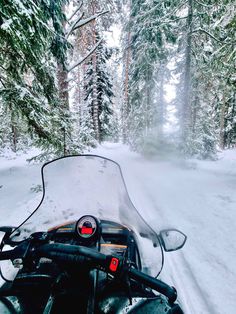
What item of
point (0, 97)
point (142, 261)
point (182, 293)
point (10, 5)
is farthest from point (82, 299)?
point (0, 97)

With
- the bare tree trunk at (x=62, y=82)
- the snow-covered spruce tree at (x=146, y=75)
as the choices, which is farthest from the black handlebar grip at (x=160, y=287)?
the snow-covered spruce tree at (x=146, y=75)

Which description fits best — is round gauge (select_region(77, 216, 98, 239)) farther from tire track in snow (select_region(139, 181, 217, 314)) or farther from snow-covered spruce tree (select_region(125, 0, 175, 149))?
snow-covered spruce tree (select_region(125, 0, 175, 149))

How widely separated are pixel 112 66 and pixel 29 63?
19349 mm

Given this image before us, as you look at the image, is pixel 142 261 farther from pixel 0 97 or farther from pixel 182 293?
pixel 0 97

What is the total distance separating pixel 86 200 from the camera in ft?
7.14

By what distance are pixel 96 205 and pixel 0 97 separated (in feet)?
13.5

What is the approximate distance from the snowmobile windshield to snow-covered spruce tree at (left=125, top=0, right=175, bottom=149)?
13783 mm

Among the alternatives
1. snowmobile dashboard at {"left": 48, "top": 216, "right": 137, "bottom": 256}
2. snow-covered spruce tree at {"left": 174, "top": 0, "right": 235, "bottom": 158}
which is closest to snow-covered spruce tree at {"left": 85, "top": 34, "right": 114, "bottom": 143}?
snow-covered spruce tree at {"left": 174, "top": 0, "right": 235, "bottom": 158}

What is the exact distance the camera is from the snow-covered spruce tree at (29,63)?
3387 millimetres

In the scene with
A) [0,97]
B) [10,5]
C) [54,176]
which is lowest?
[54,176]

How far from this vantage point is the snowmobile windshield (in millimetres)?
1966

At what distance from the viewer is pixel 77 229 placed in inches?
62.6

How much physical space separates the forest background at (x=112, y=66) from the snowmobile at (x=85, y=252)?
277 centimetres

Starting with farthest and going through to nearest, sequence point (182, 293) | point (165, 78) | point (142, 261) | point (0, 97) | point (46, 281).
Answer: point (165, 78), point (0, 97), point (182, 293), point (142, 261), point (46, 281)
